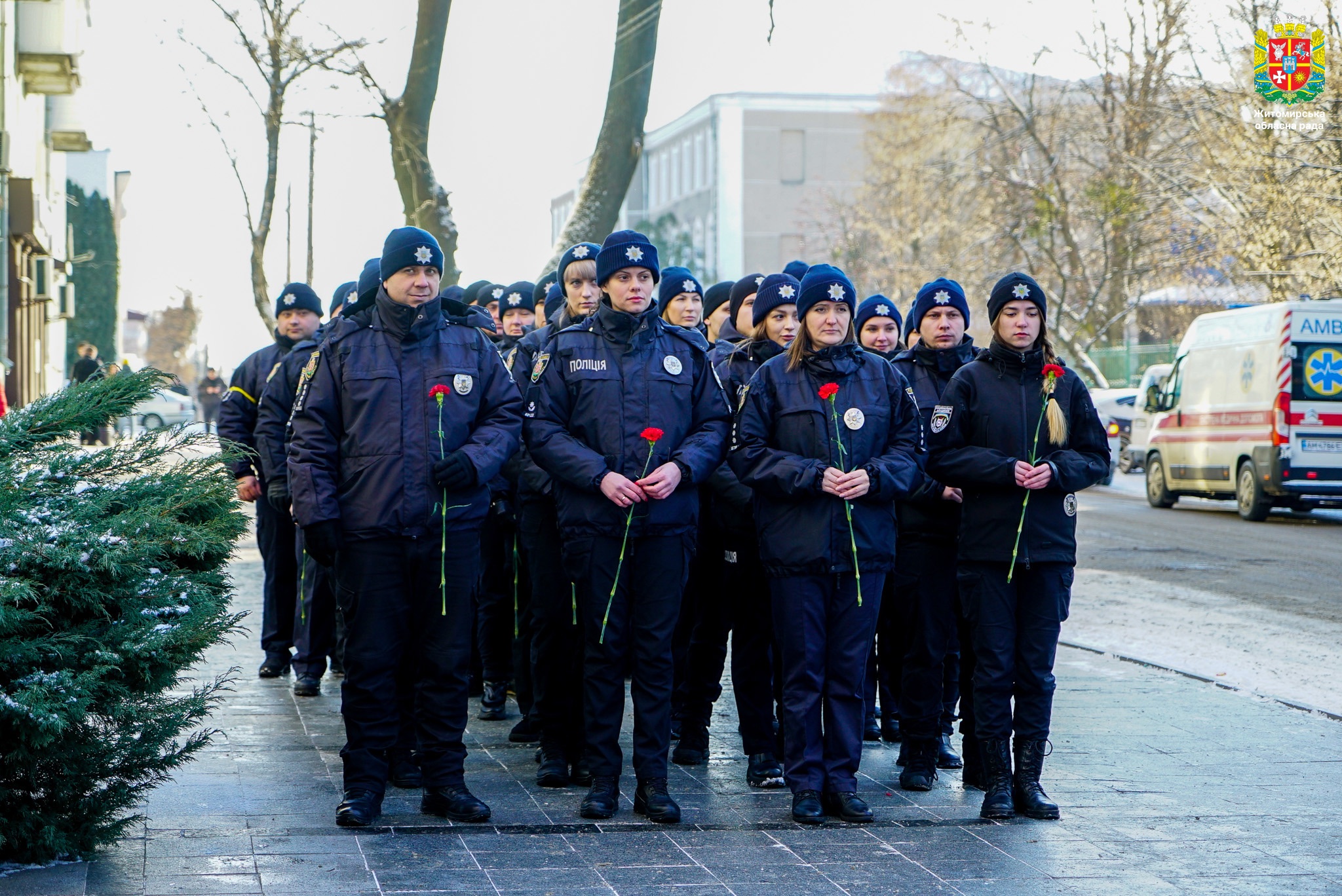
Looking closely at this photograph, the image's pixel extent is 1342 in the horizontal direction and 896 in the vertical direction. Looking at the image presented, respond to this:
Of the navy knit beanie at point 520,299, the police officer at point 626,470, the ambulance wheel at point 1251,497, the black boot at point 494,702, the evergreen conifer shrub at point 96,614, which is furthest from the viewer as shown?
the ambulance wheel at point 1251,497

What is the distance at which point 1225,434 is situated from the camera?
2217 centimetres

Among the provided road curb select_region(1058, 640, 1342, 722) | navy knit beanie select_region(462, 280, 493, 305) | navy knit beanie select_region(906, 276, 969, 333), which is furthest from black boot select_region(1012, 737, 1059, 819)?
navy knit beanie select_region(462, 280, 493, 305)

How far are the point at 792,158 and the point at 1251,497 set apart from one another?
56763 mm

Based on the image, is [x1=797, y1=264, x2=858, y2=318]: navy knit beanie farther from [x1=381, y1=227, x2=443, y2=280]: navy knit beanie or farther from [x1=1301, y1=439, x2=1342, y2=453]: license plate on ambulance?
[x1=1301, y1=439, x2=1342, y2=453]: license plate on ambulance

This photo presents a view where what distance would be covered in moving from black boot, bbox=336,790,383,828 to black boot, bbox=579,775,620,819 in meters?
0.75

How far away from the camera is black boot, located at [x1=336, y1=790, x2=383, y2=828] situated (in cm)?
579

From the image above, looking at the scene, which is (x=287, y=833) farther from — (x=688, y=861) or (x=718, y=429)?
(x=718, y=429)

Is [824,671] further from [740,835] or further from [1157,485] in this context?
[1157,485]

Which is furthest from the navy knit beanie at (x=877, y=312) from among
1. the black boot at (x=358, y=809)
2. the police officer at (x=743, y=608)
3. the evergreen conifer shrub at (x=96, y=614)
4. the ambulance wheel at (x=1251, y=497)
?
the ambulance wheel at (x=1251, y=497)

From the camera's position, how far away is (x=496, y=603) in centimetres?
867

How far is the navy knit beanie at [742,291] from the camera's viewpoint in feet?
25.9

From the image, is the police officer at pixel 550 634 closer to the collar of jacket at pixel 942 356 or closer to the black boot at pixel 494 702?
the black boot at pixel 494 702

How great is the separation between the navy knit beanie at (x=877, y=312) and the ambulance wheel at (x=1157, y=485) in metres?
17.5

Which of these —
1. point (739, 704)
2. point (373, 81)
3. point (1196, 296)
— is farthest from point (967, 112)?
point (739, 704)
